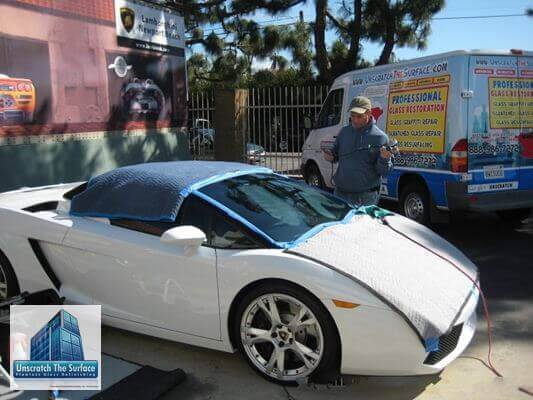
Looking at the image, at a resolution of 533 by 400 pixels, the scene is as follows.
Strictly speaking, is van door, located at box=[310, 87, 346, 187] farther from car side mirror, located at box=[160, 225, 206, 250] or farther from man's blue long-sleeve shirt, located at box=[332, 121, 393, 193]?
car side mirror, located at box=[160, 225, 206, 250]

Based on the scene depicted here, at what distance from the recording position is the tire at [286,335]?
323 centimetres

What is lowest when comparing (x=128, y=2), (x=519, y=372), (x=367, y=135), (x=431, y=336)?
(x=519, y=372)

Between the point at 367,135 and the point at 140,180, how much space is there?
2.30 m

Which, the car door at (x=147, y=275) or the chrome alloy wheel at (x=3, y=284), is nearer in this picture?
the car door at (x=147, y=275)

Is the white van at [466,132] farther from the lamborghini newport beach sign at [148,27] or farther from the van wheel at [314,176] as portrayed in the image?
the lamborghini newport beach sign at [148,27]

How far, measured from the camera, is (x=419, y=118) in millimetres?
7582

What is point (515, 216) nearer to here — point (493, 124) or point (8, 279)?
point (493, 124)

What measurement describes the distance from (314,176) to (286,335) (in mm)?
7438

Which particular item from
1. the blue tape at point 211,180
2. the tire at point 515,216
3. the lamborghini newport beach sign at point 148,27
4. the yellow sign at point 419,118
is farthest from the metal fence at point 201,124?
the blue tape at point 211,180

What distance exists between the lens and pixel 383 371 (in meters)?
3.15

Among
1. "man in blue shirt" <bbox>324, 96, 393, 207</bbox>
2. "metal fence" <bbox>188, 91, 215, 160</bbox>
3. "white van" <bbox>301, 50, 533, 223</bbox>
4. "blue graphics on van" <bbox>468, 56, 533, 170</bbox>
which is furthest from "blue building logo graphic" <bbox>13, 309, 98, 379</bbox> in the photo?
"metal fence" <bbox>188, 91, 215, 160</bbox>

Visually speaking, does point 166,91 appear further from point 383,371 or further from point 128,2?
point 383,371

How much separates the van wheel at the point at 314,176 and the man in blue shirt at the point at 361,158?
4.79 metres

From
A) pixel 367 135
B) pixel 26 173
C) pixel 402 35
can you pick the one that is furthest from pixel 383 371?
pixel 402 35
